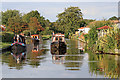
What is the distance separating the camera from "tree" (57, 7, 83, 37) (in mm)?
141000

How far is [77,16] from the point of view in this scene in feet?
480

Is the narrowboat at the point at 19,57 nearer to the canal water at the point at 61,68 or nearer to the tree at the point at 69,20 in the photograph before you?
the canal water at the point at 61,68

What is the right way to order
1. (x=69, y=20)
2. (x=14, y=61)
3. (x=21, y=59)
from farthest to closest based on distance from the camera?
(x=69, y=20) < (x=21, y=59) < (x=14, y=61)

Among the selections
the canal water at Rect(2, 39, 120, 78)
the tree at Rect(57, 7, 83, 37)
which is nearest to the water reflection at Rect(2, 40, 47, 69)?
the canal water at Rect(2, 39, 120, 78)

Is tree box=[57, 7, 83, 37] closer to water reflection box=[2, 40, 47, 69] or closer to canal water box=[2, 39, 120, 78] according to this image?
water reflection box=[2, 40, 47, 69]

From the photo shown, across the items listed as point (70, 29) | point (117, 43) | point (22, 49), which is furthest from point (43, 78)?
point (70, 29)

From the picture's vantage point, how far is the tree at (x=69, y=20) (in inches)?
5551

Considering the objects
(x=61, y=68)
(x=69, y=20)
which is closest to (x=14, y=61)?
(x=61, y=68)

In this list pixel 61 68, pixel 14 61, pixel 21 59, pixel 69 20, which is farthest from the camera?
pixel 69 20

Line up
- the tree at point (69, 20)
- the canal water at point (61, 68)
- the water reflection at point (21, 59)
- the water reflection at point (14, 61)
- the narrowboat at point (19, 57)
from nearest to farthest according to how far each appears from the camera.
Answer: the canal water at point (61, 68), the water reflection at point (14, 61), the water reflection at point (21, 59), the narrowboat at point (19, 57), the tree at point (69, 20)

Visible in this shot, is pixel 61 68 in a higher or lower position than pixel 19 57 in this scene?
lower

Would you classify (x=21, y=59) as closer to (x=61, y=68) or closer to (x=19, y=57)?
(x=19, y=57)

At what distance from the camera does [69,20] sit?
141500 millimetres

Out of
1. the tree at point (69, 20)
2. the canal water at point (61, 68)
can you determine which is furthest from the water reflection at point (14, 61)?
the tree at point (69, 20)
